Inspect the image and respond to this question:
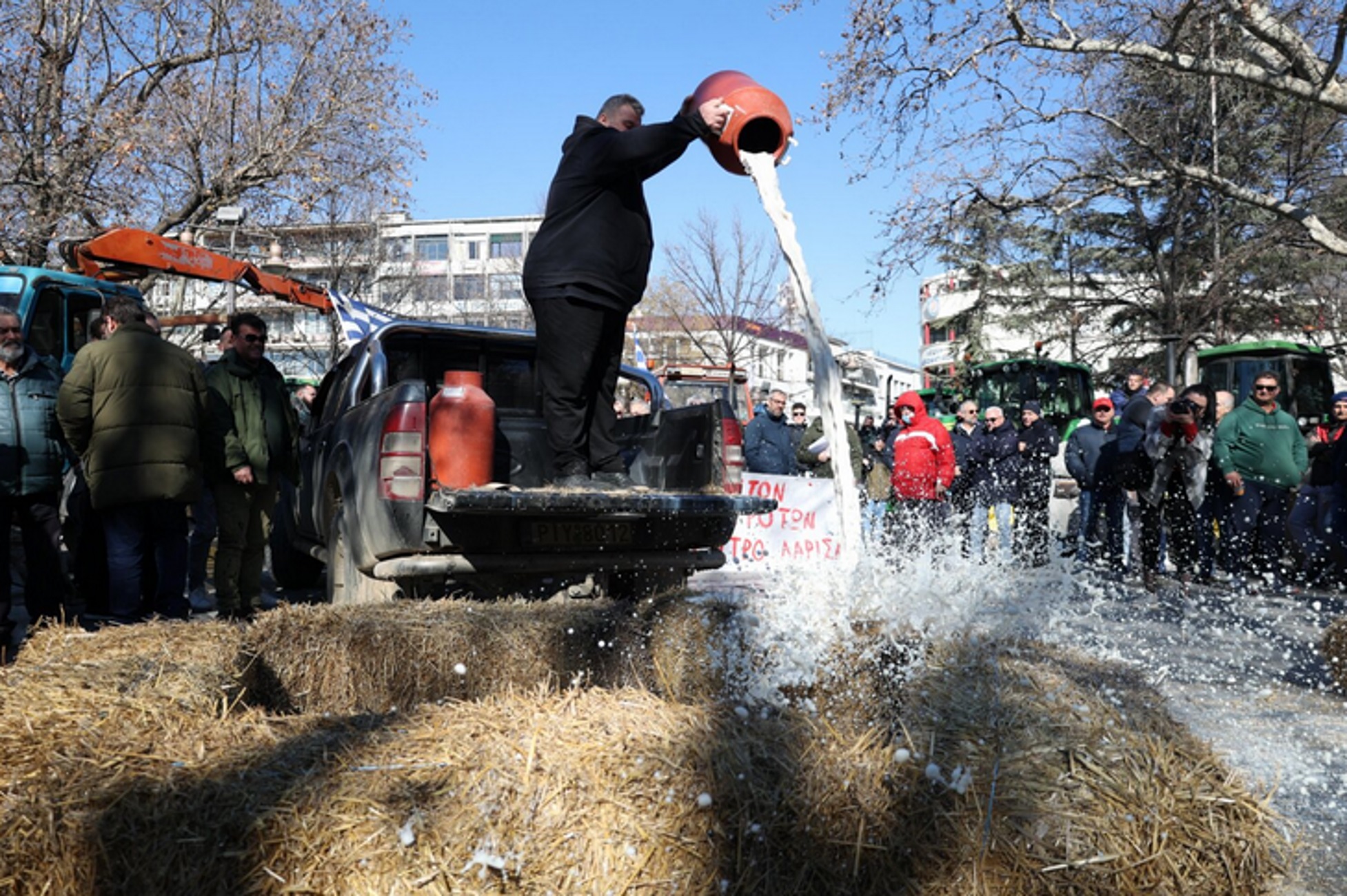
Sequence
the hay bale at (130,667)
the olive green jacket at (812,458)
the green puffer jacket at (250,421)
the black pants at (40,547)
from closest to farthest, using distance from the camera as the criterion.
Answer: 1. the hay bale at (130,667)
2. the black pants at (40,547)
3. the green puffer jacket at (250,421)
4. the olive green jacket at (812,458)

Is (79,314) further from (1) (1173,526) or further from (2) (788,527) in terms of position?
(1) (1173,526)

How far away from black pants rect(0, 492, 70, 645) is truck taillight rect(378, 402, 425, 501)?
207cm

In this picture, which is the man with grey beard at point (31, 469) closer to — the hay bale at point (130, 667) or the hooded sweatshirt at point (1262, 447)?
the hay bale at point (130, 667)

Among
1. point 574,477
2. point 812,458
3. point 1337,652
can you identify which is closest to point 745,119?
point 574,477

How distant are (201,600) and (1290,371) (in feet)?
68.2

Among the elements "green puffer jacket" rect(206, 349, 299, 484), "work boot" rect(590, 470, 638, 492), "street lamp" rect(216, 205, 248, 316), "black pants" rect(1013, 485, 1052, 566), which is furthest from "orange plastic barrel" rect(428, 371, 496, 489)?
"street lamp" rect(216, 205, 248, 316)

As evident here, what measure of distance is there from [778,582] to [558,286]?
2.05m

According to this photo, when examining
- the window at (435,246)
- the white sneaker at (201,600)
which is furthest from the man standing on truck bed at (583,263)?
the window at (435,246)

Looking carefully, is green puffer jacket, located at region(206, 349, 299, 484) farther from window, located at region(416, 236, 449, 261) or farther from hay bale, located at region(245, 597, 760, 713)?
window, located at region(416, 236, 449, 261)

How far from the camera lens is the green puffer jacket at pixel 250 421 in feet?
22.1

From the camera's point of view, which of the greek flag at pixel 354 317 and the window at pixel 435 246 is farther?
the window at pixel 435 246

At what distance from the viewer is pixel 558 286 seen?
525 centimetres

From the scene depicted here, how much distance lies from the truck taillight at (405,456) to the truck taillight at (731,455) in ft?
5.90

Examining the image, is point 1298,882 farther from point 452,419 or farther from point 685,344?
point 685,344
